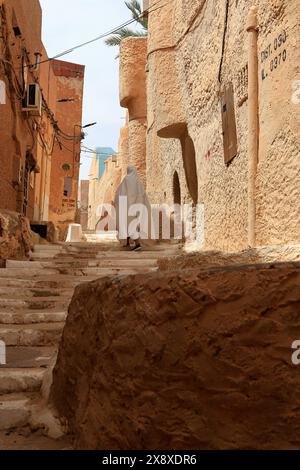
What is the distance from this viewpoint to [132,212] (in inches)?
311

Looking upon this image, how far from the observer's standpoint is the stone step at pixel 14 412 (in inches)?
91.0

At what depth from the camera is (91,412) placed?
73.3 inches

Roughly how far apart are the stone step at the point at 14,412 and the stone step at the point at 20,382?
0.14m

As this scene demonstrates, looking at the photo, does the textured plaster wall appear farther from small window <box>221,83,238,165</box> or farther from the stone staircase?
small window <box>221,83,238,165</box>

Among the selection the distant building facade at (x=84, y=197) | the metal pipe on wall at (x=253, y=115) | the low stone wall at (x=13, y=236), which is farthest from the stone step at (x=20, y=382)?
the distant building facade at (x=84, y=197)

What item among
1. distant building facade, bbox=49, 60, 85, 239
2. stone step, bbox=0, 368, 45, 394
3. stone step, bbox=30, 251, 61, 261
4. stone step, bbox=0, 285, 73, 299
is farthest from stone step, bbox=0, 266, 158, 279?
distant building facade, bbox=49, 60, 85, 239

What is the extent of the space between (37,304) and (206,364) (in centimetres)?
307

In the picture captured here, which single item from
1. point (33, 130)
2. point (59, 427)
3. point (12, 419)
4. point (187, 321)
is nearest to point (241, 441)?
point (187, 321)

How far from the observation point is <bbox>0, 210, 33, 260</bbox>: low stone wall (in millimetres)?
5957

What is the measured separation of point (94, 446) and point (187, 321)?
0.57 meters

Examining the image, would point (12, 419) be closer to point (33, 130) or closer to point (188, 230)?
point (188, 230)

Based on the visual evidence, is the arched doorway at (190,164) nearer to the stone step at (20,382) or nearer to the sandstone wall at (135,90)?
the stone step at (20,382)

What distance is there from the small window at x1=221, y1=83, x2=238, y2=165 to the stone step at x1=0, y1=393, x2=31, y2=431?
157 inches

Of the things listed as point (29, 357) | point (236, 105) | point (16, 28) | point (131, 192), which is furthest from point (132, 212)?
point (29, 357)
